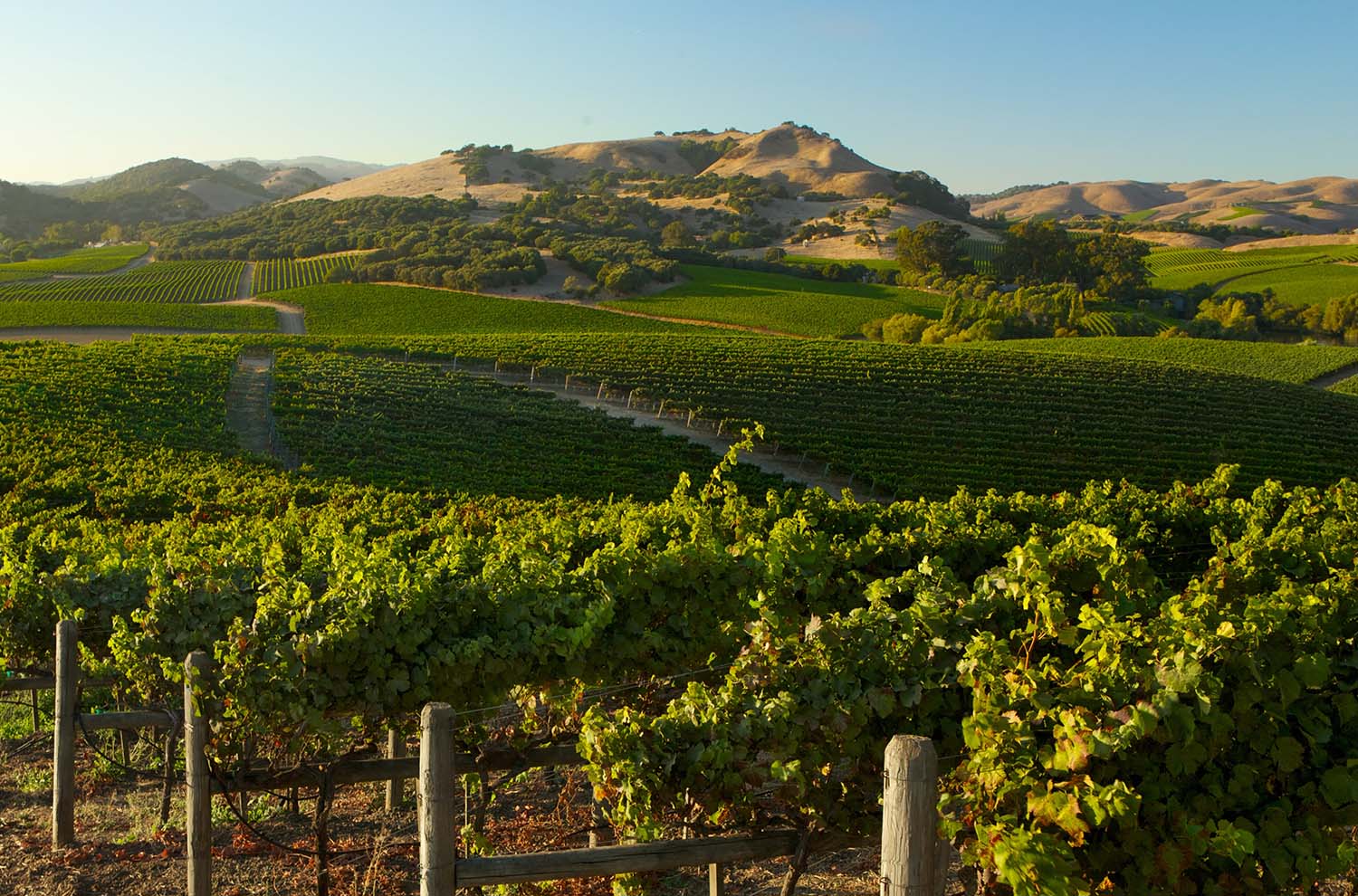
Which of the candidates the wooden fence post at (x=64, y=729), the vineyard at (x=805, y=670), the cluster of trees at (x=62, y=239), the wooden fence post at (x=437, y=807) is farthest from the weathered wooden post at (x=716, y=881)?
the cluster of trees at (x=62, y=239)

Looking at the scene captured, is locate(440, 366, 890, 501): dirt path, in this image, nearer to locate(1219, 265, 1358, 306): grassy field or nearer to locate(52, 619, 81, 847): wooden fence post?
locate(52, 619, 81, 847): wooden fence post

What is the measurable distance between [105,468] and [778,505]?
970 inches

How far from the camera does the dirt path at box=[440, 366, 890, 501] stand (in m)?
34.7

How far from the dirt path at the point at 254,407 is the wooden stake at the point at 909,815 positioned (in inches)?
1229

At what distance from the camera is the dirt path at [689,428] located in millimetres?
34719

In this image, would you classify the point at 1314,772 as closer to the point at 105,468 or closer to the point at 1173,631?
the point at 1173,631

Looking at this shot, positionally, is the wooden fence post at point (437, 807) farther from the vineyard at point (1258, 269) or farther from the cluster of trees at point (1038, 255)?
the vineyard at point (1258, 269)

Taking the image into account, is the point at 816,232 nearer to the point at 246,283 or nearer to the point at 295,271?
the point at 295,271

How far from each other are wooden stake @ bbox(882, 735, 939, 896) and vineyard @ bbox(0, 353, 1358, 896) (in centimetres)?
22

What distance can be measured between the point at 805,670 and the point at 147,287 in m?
93.1

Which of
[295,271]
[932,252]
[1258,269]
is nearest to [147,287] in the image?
[295,271]

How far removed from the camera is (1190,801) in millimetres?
3971

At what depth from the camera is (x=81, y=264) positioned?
9731 cm

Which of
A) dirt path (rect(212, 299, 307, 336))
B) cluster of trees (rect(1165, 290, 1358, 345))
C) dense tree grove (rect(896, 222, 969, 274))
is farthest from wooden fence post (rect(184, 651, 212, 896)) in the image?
dense tree grove (rect(896, 222, 969, 274))
